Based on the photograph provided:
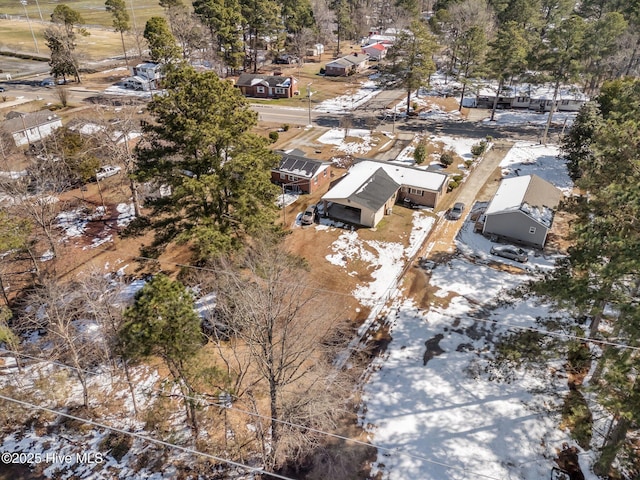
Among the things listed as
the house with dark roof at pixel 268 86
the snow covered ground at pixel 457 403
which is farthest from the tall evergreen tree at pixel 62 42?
the snow covered ground at pixel 457 403

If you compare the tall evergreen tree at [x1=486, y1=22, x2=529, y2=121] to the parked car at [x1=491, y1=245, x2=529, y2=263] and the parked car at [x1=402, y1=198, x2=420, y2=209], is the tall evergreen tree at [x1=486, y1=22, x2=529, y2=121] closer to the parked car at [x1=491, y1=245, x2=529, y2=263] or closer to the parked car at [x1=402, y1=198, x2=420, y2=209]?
the parked car at [x1=402, y1=198, x2=420, y2=209]

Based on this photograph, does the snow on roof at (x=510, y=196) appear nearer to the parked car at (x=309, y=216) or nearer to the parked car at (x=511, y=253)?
the parked car at (x=511, y=253)

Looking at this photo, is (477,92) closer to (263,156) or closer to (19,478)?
(263,156)

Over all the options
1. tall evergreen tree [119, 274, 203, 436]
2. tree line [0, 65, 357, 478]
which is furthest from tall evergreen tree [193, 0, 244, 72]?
tall evergreen tree [119, 274, 203, 436]

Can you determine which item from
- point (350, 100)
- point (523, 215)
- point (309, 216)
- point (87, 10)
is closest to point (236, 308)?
point (309, 216)

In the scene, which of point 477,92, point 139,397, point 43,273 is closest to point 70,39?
point 43,273

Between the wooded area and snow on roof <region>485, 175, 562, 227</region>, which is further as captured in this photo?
snow on roof <region>485, 175, 562, 227</region>
